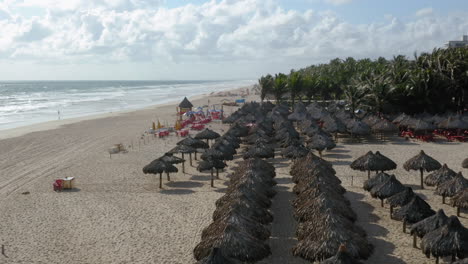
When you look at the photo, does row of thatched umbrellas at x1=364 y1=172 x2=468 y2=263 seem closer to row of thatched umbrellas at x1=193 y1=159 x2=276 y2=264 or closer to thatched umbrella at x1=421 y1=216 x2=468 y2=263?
thatched umbrella at x1=421 y1=216 x2=468 y2=263

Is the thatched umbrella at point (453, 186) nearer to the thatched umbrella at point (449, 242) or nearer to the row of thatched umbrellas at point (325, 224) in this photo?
the row of thatched umbrellas at point (325, 224)

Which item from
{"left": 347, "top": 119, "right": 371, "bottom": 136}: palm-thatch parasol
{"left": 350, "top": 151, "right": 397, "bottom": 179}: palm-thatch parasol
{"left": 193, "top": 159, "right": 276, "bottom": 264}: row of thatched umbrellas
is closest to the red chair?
{"left": 193, "top": 159, "right": 276, "bottom": 264}: row of thatched umbrellas

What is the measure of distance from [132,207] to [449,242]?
11558mm

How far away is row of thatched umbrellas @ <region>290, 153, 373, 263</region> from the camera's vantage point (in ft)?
31.6

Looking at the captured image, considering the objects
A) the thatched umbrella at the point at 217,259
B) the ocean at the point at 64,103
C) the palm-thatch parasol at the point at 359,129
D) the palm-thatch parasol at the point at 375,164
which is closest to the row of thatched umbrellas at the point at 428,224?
the palm-thatch parasol at the point at 375,164

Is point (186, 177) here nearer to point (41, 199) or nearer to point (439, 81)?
point (41, 199)

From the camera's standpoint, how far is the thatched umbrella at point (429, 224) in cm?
1059

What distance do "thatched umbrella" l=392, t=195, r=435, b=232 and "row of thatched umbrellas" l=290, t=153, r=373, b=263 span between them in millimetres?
1516

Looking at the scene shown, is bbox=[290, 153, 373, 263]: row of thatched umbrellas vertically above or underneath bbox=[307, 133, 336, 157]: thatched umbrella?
underneath

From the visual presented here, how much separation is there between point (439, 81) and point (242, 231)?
2819 centimetres

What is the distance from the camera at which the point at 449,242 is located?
381 inches

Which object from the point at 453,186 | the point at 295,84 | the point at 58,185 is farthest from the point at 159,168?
the point at 295,84

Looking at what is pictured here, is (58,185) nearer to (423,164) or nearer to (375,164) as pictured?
(375,164)

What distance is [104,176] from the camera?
20.8m
